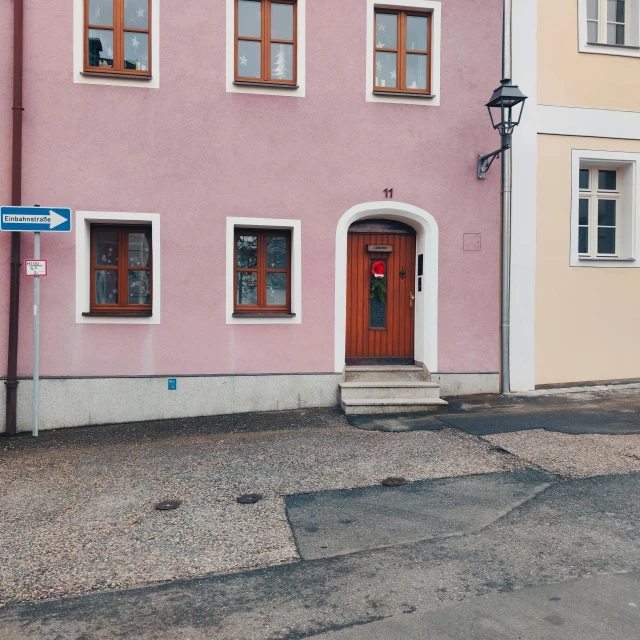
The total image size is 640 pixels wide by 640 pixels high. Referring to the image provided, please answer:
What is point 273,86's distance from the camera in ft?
28.4

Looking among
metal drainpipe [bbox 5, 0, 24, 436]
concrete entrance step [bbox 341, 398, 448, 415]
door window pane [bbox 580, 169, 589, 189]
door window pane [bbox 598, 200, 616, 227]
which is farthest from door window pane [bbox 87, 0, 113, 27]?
door window pane [bbox 598, 200, 616, 227]

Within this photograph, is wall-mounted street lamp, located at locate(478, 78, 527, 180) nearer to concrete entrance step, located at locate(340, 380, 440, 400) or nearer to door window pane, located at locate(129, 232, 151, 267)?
concrete entrance step, located at locate(340, 380, 440, 400)

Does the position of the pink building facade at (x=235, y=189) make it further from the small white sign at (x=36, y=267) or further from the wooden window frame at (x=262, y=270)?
the small white sign at (x=36, y=267)

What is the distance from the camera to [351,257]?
30.9 feet

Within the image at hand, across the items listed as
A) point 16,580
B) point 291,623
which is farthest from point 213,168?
point 291,623

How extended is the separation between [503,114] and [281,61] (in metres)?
3.22

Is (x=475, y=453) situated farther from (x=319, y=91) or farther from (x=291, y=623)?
(x=319, y=91)

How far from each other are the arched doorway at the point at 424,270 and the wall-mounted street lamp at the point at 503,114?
116 centimetres

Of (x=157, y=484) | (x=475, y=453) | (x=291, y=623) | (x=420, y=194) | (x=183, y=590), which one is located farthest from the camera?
(x=420, y=194)

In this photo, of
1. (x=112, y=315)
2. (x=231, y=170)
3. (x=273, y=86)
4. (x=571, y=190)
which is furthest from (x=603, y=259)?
(x=112, y=315)

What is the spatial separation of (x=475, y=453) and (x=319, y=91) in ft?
17.9

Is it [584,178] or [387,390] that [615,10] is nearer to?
[584,178]

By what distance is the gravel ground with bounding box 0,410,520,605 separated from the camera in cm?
408

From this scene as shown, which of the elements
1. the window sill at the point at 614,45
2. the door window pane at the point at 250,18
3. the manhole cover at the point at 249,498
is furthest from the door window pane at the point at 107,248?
the window sill at the point at 614,45
